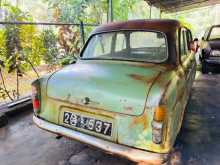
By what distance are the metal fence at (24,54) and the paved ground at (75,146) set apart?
0.79 metres

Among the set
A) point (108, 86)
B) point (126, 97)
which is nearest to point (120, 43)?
point (108, 86)

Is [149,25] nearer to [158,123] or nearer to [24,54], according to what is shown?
[158,123]

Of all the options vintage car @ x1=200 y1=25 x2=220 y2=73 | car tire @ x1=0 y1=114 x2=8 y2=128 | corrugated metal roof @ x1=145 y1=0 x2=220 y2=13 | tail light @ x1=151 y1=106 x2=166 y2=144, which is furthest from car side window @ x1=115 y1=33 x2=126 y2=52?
corrugated metal roof @ x1=145 y1=0 x2=220 y2=13

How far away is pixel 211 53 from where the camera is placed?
757 cm

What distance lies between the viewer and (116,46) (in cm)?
353

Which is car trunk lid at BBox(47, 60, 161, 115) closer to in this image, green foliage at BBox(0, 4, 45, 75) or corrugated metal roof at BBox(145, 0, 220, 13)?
green foliage at BBox(0, 4, 45, 75)

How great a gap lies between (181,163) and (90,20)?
23.7ft

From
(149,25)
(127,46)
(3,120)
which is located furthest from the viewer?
(3,120)

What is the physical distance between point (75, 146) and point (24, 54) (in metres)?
2.41

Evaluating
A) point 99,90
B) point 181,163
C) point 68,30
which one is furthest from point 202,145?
point 68,30

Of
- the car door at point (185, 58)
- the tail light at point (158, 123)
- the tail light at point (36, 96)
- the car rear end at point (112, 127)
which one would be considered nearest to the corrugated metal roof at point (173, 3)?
the car door at point (185, 58)

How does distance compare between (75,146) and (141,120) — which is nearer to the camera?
(141,120)

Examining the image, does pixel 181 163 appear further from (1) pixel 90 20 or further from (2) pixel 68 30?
(1) pixel 90 20

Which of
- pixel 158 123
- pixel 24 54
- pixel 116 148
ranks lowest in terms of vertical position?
pixel 116 148
